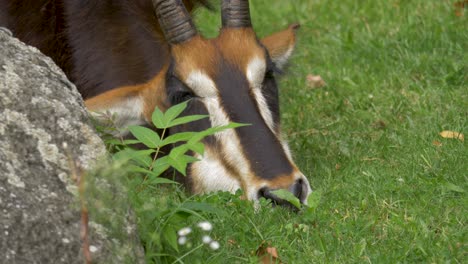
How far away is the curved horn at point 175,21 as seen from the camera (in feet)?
20.0

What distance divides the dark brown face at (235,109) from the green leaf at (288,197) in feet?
0.24

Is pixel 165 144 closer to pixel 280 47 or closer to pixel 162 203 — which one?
pixel 162 203

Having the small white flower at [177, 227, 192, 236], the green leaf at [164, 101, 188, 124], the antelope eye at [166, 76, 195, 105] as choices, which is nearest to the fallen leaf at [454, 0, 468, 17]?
the antelope eye at [166, 76, 195, 105]

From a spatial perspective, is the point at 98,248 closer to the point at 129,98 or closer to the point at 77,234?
the point at 77,234

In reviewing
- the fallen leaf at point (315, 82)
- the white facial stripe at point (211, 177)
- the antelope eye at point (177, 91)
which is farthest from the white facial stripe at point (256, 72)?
the fallen leaf at point (315, 82)

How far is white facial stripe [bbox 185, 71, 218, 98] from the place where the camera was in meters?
5.91

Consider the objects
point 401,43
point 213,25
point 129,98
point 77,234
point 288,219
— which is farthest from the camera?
point 213,25

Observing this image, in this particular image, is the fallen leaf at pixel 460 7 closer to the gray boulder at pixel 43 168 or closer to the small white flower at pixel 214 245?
the small white flower at pixel 214 245

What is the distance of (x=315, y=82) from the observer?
845 cm

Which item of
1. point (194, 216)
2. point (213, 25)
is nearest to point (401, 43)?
point (213, 25)

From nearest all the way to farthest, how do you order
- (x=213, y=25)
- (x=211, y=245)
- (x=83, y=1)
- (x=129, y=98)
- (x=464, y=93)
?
(x=211, y=245) < (x=129, y=98) < (x=83, y=1) < (x=464, y=93) < (x=213, y=25)

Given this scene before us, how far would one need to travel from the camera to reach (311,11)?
33.3ft

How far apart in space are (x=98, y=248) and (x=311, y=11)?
20.3ft

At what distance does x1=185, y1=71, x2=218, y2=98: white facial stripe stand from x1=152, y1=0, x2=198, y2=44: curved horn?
24cm
